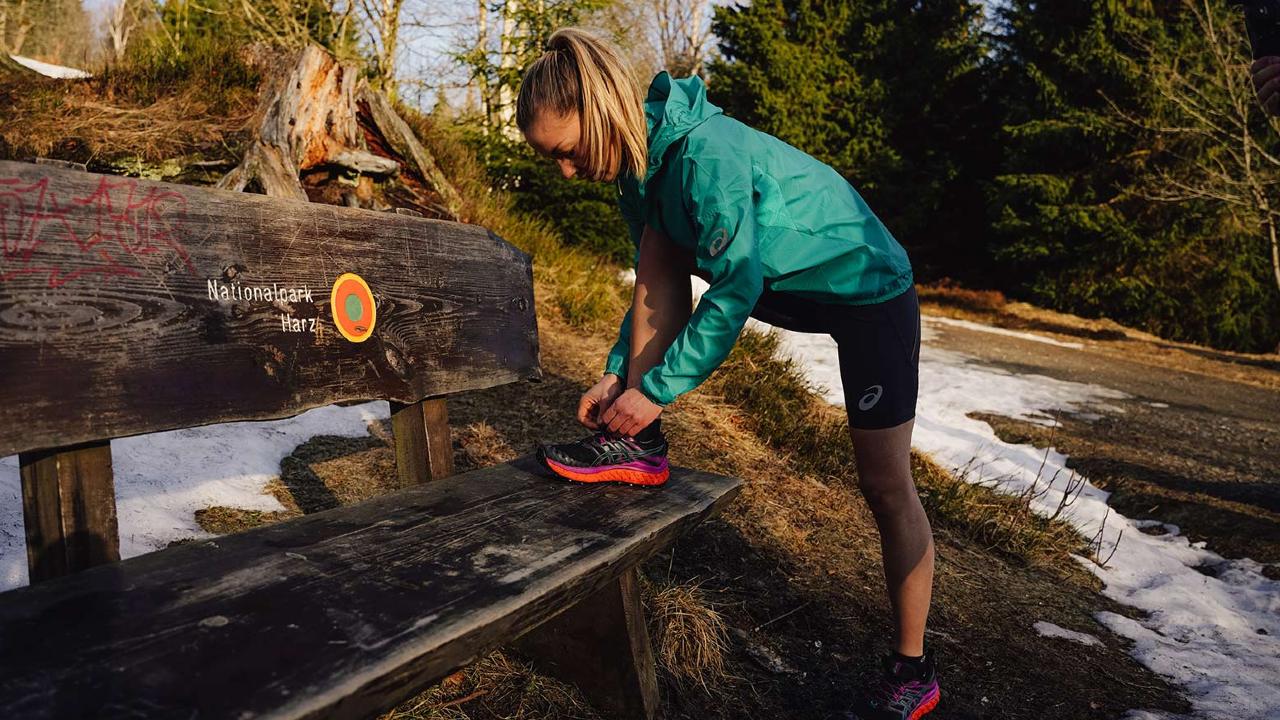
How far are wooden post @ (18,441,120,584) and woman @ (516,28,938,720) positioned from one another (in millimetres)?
908

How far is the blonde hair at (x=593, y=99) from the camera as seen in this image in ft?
5.99

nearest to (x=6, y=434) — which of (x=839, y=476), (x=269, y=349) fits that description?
(x=269, y=349)

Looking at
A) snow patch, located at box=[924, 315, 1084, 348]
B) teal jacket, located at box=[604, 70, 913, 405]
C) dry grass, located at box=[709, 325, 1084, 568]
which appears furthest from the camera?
snow patch, located at box=[924, 315, 1084, 348]

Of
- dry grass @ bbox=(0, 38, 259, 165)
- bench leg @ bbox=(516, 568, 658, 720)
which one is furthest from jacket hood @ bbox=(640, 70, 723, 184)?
dry grass @ bbox=(0, 38, 259, 165)

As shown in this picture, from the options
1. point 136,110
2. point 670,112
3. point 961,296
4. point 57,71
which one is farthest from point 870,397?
point 961,296

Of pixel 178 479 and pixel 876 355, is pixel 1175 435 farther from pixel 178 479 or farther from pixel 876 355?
pixel 178 479

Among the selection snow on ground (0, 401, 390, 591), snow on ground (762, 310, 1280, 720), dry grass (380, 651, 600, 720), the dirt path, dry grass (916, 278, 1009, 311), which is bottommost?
the dirt path

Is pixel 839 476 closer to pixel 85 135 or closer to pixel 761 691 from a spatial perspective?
pixel 761 691

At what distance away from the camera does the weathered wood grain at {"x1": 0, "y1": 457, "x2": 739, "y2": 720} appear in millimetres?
976

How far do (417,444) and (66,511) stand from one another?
906 millimetres

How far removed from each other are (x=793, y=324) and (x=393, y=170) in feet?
16.0

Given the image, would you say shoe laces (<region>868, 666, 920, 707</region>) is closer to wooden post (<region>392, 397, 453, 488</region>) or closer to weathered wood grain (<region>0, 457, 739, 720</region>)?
weathered wood grain (<region>0, 457, 739, 720</region>)

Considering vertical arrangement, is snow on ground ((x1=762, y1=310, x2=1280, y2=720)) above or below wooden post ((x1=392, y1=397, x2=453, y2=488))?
below

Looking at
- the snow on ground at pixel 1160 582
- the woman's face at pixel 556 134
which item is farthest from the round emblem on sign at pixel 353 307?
the snow on ground at pixel 1160 582
